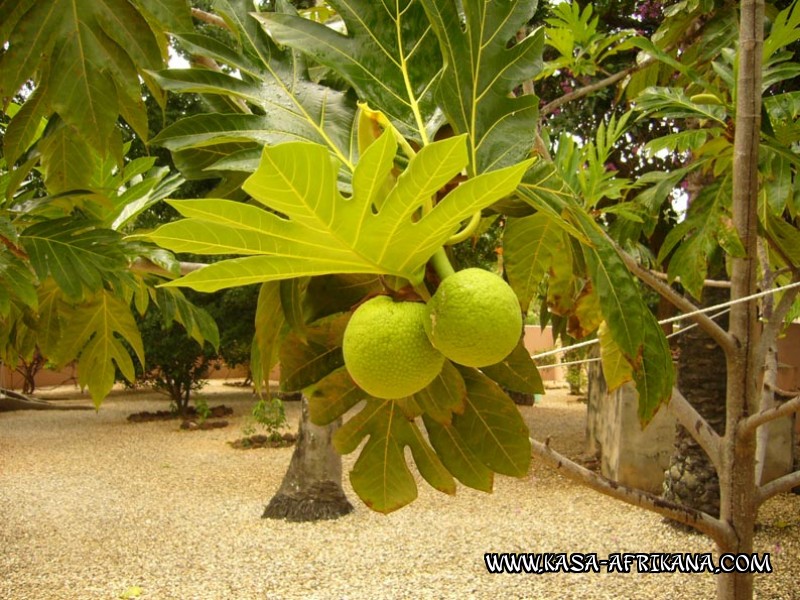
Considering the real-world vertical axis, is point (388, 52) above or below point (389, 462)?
above

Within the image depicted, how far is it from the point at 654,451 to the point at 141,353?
19.7 ft

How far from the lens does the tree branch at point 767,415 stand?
4.32 feet

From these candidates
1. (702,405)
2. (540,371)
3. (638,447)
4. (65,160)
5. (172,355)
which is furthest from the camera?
(172,355)

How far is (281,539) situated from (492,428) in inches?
209

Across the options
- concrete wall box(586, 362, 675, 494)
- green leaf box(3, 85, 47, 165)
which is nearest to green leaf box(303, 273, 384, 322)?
green leaf box(3, 85, 47, 165)

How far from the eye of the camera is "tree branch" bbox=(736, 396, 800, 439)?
132 cm

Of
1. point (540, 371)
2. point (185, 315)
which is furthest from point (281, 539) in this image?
point (185, 315)

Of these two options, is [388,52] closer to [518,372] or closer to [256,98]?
[256,98]

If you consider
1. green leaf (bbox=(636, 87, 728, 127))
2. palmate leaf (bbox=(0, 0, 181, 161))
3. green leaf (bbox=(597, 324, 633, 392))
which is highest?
green leaf (bbox=(636, 87, 728, 127))

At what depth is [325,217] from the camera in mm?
424

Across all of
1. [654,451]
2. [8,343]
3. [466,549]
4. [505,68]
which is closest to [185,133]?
[505,68]

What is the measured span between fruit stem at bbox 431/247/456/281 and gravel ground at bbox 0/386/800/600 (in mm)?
4343

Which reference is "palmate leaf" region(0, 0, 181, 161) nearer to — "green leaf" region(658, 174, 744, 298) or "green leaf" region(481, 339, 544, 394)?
"green leaf" region(481, 339, 544, 394)

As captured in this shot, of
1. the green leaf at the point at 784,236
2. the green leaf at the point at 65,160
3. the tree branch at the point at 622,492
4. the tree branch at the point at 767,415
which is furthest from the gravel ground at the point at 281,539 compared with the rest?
the green leaf at the point at 65,160
